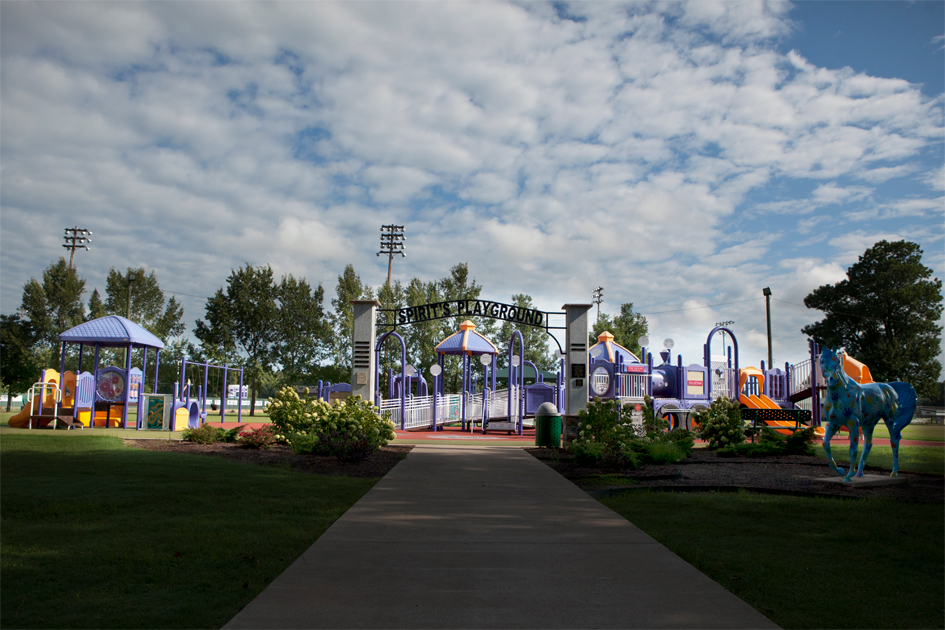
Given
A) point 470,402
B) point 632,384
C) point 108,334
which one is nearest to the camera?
point 632,384

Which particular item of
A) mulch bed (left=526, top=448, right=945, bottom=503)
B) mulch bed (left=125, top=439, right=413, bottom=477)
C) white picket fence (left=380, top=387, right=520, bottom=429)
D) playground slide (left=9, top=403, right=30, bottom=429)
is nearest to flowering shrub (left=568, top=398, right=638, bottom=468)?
mulch bed (left=526, top=448, right=945, bottom=503)

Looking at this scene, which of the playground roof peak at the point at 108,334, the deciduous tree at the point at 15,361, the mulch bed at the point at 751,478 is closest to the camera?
the mulch bed at the point at 751,478

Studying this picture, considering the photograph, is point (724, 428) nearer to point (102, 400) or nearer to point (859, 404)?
point (859, 404)

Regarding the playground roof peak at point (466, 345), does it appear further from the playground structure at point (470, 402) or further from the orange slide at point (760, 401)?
the orange slide at point (760, 401)

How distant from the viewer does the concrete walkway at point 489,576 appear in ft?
11.9

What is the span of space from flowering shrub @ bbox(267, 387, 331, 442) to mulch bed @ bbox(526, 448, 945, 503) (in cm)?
555

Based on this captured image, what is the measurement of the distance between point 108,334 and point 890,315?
55460mm

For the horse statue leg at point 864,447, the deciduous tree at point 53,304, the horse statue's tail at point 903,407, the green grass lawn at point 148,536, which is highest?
the deciduous tree at point 53,304

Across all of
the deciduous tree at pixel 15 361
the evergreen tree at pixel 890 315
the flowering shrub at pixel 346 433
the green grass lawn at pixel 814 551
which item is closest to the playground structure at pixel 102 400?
the flowering shrub at pixel 346 433

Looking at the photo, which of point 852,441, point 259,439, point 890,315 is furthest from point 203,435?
point 890,315

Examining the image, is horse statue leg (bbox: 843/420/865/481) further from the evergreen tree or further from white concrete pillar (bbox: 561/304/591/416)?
the evergreen tree

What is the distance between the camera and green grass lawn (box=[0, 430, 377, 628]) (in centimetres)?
364

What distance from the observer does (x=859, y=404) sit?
9.29 meters

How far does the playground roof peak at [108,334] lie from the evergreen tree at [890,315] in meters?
45.3
